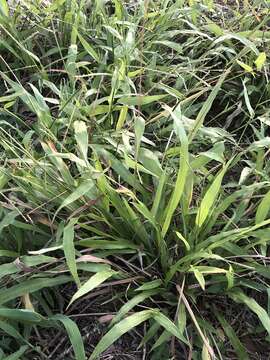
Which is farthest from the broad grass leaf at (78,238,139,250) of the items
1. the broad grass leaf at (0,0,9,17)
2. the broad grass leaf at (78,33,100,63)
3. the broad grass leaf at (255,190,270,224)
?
the broad grass leaf at (0,0,9,17)

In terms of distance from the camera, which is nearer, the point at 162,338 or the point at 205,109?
the point at 162,338

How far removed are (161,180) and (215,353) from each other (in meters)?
0.42

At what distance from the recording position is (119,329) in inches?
48.8

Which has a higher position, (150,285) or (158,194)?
(158,194)

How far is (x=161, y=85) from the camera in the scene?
174cm

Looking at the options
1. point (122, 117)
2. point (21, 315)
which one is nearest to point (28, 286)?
point (21, 315)

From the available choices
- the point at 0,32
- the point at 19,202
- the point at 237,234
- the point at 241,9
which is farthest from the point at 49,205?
the point at 241,9

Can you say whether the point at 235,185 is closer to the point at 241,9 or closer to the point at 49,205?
the point at 49,205

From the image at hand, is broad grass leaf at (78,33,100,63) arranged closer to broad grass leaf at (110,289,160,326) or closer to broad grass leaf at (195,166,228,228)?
broad grass leaf at (195,166,228,228)

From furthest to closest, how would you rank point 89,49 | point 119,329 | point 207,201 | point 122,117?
point 89,49 < point 122,117 < point 207,201 < point 119,329

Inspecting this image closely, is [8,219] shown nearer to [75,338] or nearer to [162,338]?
[75,338]

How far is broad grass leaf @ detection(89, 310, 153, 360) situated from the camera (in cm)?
122

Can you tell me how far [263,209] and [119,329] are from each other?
0.45m

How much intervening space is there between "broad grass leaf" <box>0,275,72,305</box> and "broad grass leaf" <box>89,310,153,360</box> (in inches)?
7.2
